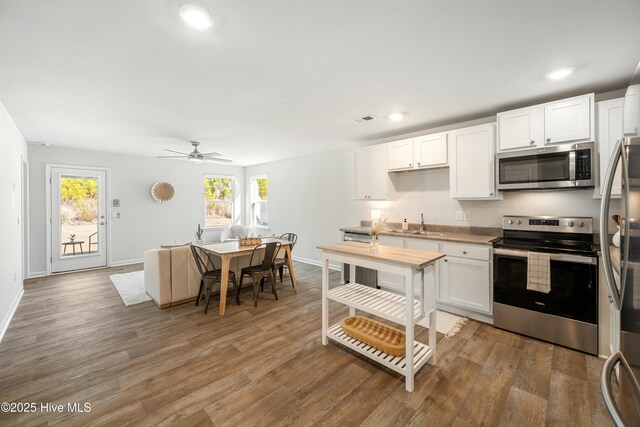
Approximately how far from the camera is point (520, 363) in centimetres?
224

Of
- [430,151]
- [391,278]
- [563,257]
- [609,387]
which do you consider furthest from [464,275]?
[609,387]

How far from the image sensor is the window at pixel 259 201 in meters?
7.25

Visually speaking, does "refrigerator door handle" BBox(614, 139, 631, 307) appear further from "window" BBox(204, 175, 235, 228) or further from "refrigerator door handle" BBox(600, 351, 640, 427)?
"window" BBox(204, 175, 235, 228)

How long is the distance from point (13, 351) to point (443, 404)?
Result: 3628mm

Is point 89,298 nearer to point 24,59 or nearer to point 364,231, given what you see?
point 24,59

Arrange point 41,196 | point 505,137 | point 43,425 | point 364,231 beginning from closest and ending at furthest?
point 43,425 < point 505,137 < point 364,231 < point 41,196

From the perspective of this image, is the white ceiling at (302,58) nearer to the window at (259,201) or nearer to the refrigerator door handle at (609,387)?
the refrigerator door handle at (609,387)

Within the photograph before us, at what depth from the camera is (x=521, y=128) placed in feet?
9.44

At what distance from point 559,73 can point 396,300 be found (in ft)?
7.83

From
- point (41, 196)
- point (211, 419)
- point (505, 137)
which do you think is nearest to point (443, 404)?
point (211, 419)

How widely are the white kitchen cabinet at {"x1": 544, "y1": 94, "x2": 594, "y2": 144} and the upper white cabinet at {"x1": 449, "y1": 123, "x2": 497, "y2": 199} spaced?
0.50 meters

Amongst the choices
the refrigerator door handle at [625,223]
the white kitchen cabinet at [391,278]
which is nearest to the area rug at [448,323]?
the white kitchen cabinet at [391,278]

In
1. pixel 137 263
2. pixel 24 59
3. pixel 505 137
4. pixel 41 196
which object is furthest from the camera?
pixel 137 263

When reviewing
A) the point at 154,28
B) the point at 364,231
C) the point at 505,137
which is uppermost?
the point at 154,28
